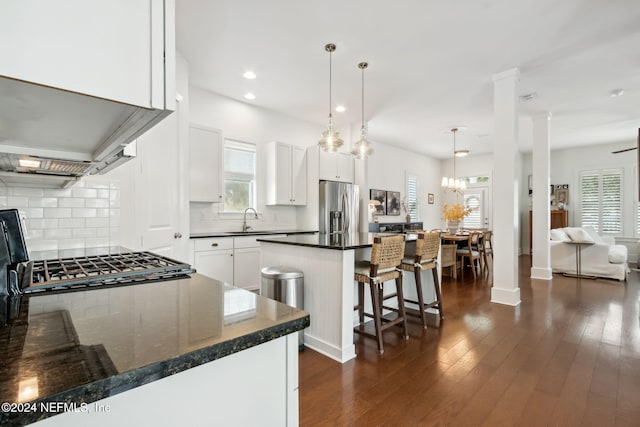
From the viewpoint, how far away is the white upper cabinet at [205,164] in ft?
12.8

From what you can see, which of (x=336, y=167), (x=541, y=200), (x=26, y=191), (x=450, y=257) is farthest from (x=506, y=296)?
(x=26, y=191)

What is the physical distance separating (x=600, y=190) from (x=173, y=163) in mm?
9494

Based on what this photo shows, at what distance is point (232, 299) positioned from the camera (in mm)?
889

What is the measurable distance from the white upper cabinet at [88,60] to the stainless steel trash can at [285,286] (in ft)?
6.16

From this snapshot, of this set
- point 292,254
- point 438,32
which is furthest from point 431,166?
point 292,254

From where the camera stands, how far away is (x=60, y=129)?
0.92m

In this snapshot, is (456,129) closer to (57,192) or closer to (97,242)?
(97,242)

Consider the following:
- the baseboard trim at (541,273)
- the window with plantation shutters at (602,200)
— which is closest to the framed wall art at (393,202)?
the baseboard trim at (541,273)

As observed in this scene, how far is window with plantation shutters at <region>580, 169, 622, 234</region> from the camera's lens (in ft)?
23.7

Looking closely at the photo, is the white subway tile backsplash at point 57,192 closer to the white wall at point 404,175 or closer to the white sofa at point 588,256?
the white wall at point 404,175

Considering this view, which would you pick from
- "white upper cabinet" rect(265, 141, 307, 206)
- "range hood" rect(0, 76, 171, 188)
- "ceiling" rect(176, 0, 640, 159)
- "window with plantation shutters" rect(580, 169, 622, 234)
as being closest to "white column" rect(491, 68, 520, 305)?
"ceiling" rect(176, 0, 640, 159)

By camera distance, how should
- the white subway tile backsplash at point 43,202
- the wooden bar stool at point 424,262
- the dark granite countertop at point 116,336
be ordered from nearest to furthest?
1. the dark granite countertop at point 116,336
2. the white subway tile backsplash at point 43,202
3. the wooden bar stool at point 424,262

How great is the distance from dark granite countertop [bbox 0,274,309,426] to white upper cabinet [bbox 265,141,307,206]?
388cm

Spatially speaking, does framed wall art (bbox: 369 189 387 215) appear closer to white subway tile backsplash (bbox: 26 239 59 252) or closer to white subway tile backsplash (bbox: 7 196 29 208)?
white subway tile backsplash (bbox: 26 239 59 252)
